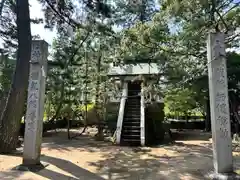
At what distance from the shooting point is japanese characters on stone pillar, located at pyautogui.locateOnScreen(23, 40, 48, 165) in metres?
5.91

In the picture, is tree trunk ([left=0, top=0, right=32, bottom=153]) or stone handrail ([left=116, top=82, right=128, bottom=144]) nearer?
tree trunk ([left=0, top=0, right=32, bottom=153])

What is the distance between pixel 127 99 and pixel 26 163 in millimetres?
8116

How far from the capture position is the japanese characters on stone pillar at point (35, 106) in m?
5.91

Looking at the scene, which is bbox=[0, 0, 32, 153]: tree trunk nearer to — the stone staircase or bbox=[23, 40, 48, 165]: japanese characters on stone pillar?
bbox=[23, 40, 48, 165]: japanese characters on stone pillar

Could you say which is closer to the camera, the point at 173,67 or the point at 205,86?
the point at 173,67

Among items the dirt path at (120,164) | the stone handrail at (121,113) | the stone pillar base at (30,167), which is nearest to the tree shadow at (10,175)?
the dirt path at (120,164)

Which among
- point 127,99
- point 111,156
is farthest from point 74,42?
point 111,156

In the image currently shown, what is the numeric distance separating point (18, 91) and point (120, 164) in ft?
12.4

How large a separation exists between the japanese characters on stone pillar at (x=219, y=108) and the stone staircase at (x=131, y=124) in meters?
5.49

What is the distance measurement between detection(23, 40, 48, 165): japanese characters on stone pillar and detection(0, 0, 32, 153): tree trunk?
6.34ft

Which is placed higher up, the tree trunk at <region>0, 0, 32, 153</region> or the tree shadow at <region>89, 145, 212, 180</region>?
the tree trunk at <region>0, 0, 32, 153</region>

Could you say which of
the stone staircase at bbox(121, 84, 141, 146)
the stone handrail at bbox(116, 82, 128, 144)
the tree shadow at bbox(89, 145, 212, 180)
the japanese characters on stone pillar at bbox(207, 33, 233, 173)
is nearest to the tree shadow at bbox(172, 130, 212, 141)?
the stone staircase at bbox(121, 84, 141, 146)

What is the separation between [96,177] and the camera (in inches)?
221

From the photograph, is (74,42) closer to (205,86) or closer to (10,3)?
(10,3)
